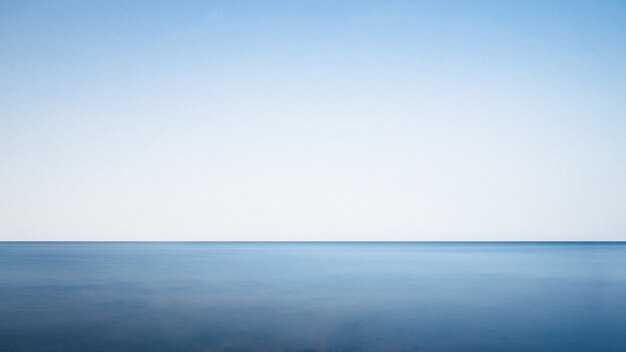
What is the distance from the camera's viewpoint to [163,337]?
10.8 metres

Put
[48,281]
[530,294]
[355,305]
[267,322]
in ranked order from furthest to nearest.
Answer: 1. [48,281]
2. [530,294]
3. [355,305]
4. [267,322]

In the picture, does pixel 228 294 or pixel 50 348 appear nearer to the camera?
pixel 50 348

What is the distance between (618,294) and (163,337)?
866 inches

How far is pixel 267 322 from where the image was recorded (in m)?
12.8

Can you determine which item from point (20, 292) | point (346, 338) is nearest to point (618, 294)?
point (346, 338)

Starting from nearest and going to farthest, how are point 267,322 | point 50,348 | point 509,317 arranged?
point 50,348, point 267,322, point 509,317

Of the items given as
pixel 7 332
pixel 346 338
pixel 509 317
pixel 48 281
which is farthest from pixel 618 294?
pixel 48 281

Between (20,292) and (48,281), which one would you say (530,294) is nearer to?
(20,292)

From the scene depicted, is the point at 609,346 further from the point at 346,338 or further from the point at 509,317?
the point at 346,338

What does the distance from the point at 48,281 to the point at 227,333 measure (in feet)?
63.1

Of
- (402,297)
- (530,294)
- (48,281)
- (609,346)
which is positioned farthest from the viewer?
(48,281)

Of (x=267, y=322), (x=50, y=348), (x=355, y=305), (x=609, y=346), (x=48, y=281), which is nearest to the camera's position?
(x=50, y=348)

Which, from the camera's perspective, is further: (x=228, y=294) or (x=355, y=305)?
(x=228, y=294)

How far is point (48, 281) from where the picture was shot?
23984mm
